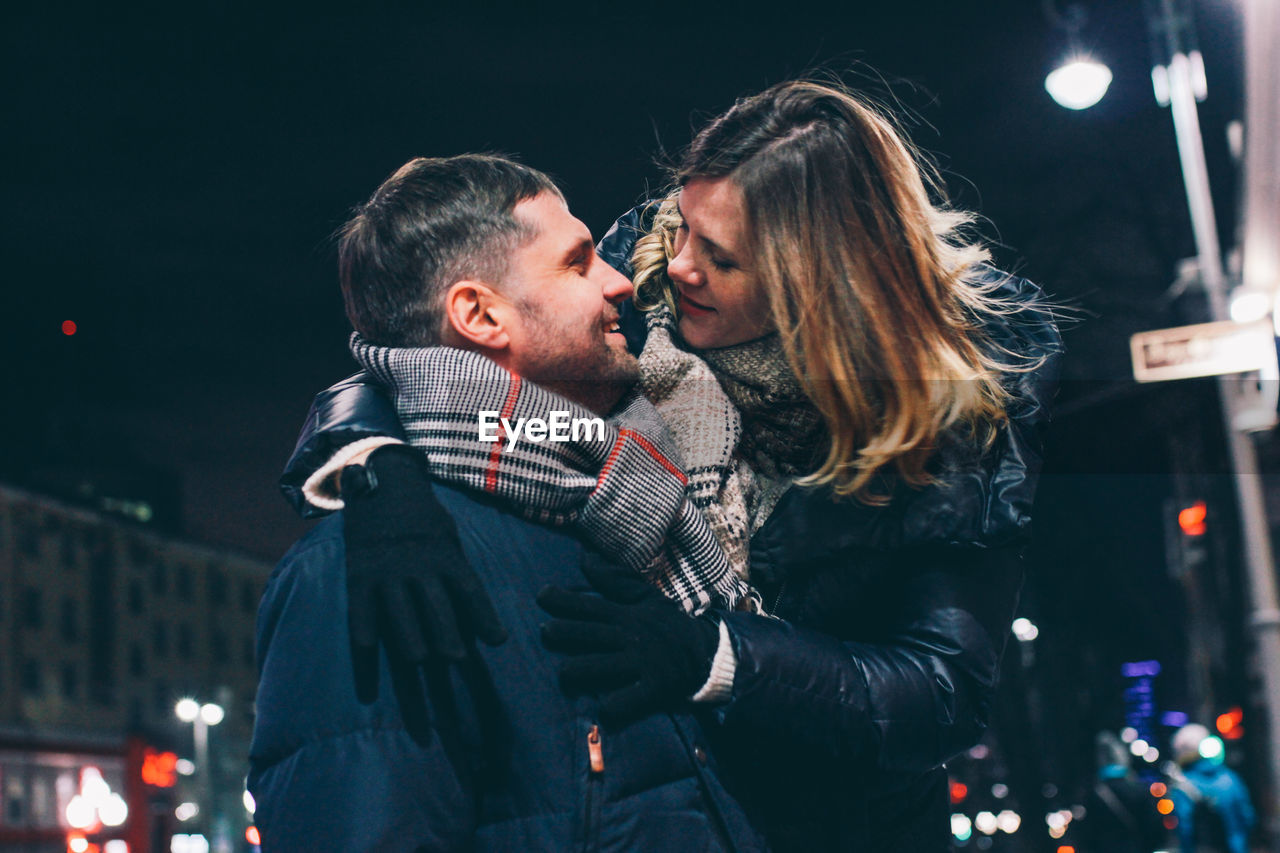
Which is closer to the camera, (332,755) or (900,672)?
(332,755)

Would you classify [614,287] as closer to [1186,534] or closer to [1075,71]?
[1075,71]

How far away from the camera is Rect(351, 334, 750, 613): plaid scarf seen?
201 cm

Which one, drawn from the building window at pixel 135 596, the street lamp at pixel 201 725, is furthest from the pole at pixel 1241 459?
the building window at pixel 135 596

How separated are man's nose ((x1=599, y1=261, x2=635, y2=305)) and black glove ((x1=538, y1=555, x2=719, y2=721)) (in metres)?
0.62

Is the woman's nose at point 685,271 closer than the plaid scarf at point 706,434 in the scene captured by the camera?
No

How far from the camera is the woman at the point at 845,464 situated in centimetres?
200

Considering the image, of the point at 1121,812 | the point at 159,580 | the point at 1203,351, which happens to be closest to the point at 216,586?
the point at 159,580

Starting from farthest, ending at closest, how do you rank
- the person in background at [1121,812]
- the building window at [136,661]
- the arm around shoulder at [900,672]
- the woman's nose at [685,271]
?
the building window at [136,661]
the person in background at [1121,812]
the woman's nose at [685,271]
the arm around shoulder at [900,672]

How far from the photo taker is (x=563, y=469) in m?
2.03

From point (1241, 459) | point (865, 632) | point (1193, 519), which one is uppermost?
A: point (1193, 519)

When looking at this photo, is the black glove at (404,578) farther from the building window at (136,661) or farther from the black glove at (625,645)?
the building window at (136,661)

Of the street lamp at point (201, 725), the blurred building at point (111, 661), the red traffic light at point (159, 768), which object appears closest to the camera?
the blurred building at point (111, 661)

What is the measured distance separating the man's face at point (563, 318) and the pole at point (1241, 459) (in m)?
10.2

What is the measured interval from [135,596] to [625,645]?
62.6 m
